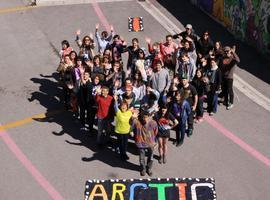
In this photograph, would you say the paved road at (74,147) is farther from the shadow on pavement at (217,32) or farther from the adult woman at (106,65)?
the adult woman at (106,65)

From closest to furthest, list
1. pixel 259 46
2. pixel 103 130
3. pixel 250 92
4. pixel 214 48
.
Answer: pixel 103 130
pixel 214 48
pixel 250 92
pixel 259 46

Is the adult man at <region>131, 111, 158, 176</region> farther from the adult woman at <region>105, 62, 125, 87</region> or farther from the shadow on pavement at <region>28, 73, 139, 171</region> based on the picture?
the adult woman at <region>105, 62, 125, 87</region>

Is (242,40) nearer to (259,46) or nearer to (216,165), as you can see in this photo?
(259,46)

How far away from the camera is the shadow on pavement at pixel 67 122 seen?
41.6 ft

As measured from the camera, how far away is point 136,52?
13.6 m

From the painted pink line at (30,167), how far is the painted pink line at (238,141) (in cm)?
491

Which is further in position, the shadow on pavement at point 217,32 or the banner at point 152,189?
the shadow on pavement at point 217,32

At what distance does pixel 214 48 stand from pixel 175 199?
503cm

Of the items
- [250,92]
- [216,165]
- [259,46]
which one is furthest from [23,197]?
[259,46]

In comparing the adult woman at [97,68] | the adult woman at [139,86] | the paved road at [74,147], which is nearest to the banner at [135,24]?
the paved road at [74,147]

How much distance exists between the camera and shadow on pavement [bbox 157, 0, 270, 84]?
1681 centimetres

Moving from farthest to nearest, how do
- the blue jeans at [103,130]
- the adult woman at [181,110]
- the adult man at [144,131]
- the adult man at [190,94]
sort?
the blue jeans at [103,130]
the adult man at [190,94]
the adult woman at [181,110]
the adult man at [144,131]

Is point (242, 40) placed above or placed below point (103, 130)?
below

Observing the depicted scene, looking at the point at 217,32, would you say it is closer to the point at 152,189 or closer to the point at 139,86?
the point at 139,86
